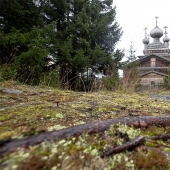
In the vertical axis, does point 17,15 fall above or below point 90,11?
below

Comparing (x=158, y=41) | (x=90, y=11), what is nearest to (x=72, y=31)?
(x=90, y=11)

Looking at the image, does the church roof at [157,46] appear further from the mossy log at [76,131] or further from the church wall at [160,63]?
the mossy log at [76,131]

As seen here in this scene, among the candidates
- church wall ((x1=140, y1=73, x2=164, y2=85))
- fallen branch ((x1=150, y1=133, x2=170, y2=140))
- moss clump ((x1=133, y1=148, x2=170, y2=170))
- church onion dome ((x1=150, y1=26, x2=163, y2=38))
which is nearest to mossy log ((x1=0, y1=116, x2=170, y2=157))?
fallen branch ((x1=150, y1=133, x2=170, y2=140))

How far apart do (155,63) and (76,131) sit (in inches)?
967

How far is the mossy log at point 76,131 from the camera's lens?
3.94ft

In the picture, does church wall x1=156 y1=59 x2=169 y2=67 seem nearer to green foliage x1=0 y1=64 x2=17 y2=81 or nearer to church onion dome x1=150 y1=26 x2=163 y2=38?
church onion dome x1=150 y1=26 x2=163 y2=38

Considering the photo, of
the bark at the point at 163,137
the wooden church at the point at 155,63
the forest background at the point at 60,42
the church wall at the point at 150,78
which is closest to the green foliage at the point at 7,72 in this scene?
the forest background at the point at 60,42

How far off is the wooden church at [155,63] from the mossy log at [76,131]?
1303cm

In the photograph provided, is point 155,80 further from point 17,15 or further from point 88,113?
point 88,113

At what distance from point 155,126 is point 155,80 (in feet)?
65.5

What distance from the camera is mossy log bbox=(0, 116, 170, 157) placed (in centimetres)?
120

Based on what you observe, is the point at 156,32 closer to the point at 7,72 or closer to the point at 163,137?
the point at 7,72

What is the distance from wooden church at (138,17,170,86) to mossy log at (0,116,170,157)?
42.8 feet

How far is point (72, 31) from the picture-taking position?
38.3ft
